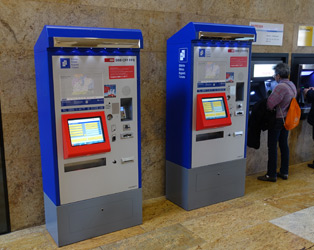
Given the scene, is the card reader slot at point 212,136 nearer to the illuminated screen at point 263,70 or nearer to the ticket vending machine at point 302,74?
the illuminated screen at point 263,70

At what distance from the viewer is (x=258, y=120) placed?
474 centimetres

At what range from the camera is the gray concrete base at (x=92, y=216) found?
10.6ft

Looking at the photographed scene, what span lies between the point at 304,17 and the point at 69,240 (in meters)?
4.58

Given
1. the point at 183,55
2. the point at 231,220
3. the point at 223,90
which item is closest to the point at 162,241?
the point at 231,220

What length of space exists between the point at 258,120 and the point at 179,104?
1364 millimetres

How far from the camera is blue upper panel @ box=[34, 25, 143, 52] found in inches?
113

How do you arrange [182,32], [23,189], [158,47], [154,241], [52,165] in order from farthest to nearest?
[158,47], [182,32], [23,189], [154,241], [52,165]

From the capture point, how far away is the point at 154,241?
3.33 m

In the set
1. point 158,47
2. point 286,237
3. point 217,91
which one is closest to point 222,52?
point 217,91

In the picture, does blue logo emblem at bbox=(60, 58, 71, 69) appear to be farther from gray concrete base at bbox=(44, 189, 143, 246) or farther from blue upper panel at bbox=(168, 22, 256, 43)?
blue upper panel at bbox=(168, 22, 256, 43)

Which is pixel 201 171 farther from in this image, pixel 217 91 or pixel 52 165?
pixel 52 165

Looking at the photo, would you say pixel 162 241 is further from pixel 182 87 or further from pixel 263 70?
pixel 263 70

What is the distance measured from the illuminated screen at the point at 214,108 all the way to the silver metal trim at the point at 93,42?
3.51ft

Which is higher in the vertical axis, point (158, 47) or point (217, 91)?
point (158, 47)
